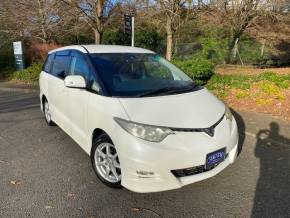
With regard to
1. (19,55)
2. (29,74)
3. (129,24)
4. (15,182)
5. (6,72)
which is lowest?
(6,72)

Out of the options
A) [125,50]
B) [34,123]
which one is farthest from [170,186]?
[34,123]

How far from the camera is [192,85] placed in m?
4.09

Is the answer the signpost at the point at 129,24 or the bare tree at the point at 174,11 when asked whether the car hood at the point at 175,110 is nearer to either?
the signpost at the point at 129,24

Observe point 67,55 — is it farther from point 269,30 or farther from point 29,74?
point 269,30

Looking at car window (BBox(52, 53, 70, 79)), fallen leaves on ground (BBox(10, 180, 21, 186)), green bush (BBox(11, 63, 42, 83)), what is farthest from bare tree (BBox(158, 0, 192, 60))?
fallen leaves on ground (BBox(10, 180, 21, 186))

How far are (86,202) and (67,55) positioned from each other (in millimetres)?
2582

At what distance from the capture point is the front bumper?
113 inches

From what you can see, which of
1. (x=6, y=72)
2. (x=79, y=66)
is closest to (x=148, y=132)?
(x=79, y=66)

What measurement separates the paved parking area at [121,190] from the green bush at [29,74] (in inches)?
306

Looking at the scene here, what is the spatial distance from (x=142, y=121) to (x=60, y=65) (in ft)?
8.63

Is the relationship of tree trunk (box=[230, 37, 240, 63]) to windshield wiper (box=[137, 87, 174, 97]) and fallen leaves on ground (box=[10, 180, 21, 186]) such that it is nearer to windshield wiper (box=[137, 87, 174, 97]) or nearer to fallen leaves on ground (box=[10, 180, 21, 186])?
windshield wiper (box=[137, 87, 174, 97])

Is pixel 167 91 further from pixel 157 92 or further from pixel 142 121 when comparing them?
pixel 142 121

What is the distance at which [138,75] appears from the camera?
3.96m

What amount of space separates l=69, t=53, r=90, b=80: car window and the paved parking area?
124 centimetres
